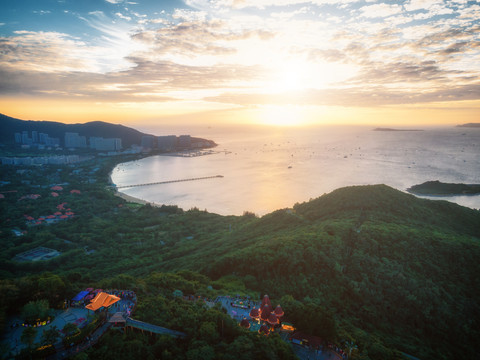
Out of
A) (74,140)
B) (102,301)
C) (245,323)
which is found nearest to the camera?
(102,301)

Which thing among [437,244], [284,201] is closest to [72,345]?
[437,244]

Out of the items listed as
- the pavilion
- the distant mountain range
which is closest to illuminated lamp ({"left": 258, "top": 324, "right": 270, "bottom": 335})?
the pavilion

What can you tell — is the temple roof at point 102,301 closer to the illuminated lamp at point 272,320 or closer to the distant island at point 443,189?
the illuminated lamp at point 272,320

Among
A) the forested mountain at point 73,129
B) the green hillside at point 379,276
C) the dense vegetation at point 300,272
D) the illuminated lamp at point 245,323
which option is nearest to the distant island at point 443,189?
the dense vegetation at point 300,272

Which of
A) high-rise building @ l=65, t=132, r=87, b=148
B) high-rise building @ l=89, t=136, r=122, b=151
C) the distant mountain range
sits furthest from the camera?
the distant mountain range

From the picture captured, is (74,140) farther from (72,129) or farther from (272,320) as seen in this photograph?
(272,320)

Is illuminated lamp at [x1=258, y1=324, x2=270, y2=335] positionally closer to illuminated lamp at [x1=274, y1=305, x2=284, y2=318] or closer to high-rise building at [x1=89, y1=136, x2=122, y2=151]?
illuminated lamp at [x1=274, y1=305, x2=284, y2=318]

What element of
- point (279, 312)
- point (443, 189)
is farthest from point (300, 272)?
point (443, 189)
